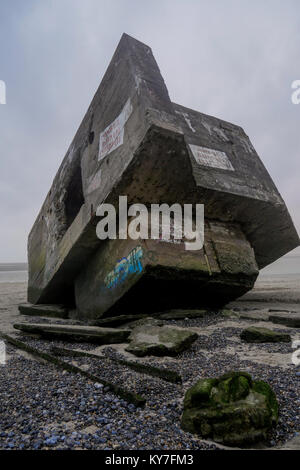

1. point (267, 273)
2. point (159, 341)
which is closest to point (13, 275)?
point (267, 273)

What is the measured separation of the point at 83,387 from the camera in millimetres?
2039

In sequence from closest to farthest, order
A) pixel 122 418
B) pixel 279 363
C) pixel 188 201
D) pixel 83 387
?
pixel 122 418, pixel 83 387, pixel 279 363, pixel 188 201

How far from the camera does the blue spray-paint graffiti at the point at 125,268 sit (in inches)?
154

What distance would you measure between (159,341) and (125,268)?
1.45 meters

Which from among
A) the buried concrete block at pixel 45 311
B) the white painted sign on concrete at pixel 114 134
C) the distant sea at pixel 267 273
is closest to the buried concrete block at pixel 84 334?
the buried concrete block at pixel 45 311

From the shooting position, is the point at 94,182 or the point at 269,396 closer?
the point at 269,396

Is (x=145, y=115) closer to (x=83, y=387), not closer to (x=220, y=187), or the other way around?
(x=220, y=187)

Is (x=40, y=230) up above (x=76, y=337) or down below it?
above

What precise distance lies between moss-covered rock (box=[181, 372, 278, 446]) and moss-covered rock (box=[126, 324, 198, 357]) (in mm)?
1049

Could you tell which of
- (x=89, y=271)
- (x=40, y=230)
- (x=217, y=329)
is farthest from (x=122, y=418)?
(x=40, y=230)

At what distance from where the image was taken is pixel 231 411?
1.44 meters

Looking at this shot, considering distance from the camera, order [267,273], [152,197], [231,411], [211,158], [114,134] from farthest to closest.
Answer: [267,273] < [211,158] < [114,134] < [152,197] < [231,411]

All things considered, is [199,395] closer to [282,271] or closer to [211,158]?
[211,158]

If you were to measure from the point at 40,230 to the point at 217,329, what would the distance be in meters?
5.06
